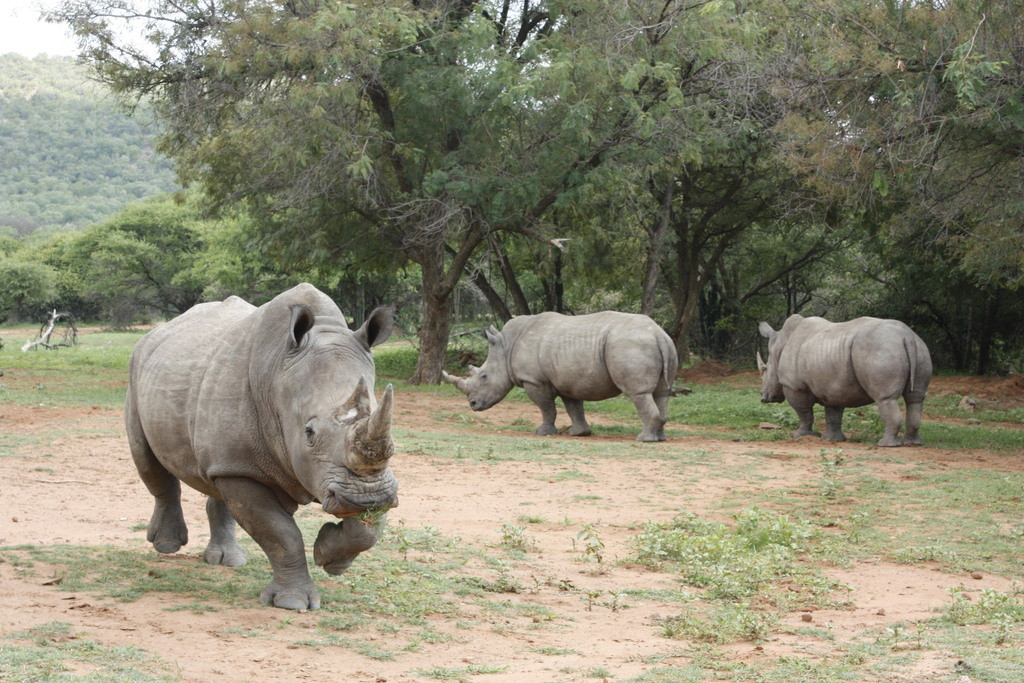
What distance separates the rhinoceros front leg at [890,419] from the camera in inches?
592

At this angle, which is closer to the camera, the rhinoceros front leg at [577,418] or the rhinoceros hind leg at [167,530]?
the rhinoceros hind leg at [167,530]

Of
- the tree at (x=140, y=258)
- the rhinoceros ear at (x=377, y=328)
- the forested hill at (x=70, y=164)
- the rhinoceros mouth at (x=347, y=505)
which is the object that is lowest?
the rhinoceros mouth at (x=347, y=505)

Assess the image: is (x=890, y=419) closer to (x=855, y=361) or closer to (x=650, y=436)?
(x=855, y=361)

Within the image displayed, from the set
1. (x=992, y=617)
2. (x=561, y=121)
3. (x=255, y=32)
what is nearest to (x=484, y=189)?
(x=561, y=121)

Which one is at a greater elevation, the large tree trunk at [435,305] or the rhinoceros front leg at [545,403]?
the large tree trunk at [435,305]

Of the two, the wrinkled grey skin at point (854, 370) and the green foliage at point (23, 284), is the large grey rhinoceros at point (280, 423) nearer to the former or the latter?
the wrinkled grey skin at point (854, 370)

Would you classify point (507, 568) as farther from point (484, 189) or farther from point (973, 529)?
point (484, 189)

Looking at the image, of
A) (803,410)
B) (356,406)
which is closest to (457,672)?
(356,406)

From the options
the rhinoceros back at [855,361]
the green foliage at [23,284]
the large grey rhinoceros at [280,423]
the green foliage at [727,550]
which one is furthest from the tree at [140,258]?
the large grey rhinoceros at [280,423]

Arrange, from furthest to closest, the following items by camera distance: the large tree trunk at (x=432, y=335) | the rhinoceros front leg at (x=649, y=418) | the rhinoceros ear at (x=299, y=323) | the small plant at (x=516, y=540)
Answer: the large tree trunk at (x=432, y=335) → the rhinoceros front leg at (x=649, y=418) → the small plant at (x=516, y=540) → the rhinoceros ear at (x=299, y=323)

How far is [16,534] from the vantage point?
25.9ft

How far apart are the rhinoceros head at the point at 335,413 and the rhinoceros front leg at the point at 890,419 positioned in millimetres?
10166

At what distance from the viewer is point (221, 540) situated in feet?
24.3

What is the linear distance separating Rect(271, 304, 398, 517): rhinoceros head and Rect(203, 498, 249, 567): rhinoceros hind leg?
4.67 feet
